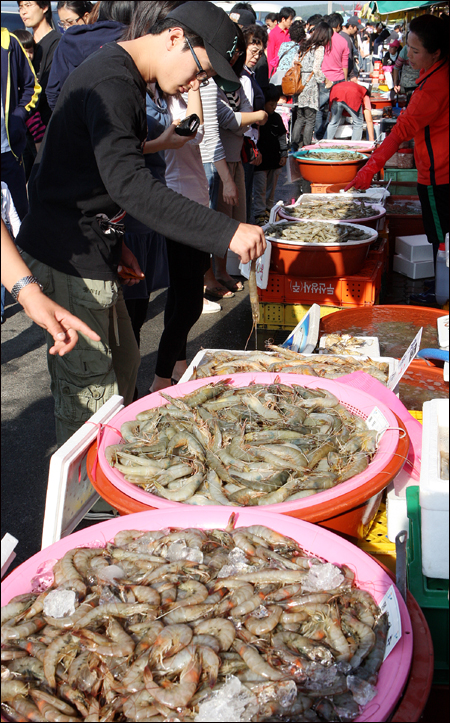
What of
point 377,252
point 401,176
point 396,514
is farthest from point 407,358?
point 401,176

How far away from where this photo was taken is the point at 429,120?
4.63 meters

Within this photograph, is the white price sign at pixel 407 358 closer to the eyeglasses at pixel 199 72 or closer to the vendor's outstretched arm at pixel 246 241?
the vendor's outstretched arm at pixel 246 241

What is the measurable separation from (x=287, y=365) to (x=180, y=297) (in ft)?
4.59

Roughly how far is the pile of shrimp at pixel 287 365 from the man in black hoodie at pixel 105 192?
0.50 m

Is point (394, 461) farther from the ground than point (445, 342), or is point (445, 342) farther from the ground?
point (445, 342)

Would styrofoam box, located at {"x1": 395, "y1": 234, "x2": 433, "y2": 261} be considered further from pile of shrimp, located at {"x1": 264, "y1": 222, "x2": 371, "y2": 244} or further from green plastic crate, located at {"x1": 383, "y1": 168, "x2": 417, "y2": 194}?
green plastic crate, located at {"x1": 383, "y1": 168, "x2": 417, "y2": 194}

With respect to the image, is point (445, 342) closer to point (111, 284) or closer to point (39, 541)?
point (111, 284)

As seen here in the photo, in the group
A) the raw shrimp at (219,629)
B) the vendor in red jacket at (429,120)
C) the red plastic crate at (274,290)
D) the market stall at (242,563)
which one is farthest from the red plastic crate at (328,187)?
the raw shrimp at (219,629)

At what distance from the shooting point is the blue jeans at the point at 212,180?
5.75 metres

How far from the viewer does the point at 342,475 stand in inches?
78.4

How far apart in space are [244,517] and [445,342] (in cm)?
93

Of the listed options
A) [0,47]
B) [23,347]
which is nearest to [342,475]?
[23,347]

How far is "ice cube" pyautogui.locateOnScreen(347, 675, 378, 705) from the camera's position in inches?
50.6

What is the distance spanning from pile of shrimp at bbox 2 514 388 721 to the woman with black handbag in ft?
39.2
